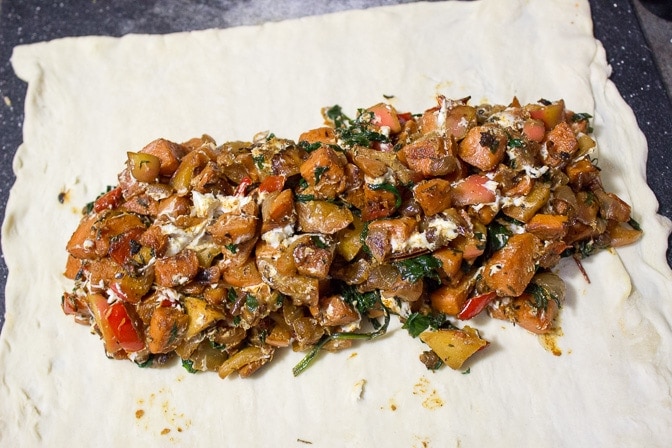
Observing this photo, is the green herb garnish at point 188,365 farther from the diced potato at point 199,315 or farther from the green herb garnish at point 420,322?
the green herb garnish at point 420,322

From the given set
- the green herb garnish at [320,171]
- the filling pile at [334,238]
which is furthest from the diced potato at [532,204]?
the green herb garnish at [320,171]

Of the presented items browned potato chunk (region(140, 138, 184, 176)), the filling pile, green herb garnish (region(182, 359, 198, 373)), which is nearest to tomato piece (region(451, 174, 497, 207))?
the filling pile

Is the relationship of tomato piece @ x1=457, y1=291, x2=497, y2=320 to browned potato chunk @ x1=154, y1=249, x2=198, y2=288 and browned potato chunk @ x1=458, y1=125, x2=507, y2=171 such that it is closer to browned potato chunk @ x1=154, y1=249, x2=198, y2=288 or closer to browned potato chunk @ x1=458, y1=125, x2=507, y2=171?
browned potato chunk @ x1=458, y1=125, x2=507, y2=171

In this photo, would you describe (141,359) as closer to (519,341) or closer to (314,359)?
(314,359)

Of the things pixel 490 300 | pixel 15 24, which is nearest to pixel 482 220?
pixel 490 300

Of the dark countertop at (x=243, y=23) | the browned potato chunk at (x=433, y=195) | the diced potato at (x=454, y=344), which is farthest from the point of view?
the dark countertop at (x=243, y=23)
